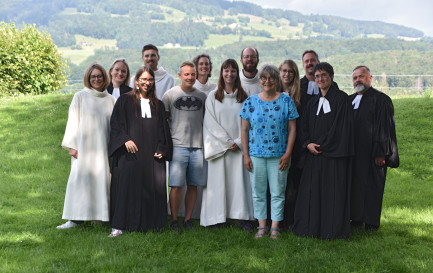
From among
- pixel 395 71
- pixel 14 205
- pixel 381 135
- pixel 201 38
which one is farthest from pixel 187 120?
pixel 201 38

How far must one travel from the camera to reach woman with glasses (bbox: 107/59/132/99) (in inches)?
279

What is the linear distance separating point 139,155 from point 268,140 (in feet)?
5.54

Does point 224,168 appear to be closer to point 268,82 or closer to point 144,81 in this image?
point 268,82

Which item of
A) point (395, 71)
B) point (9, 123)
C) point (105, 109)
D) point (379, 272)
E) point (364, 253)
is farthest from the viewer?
point (395, 71)

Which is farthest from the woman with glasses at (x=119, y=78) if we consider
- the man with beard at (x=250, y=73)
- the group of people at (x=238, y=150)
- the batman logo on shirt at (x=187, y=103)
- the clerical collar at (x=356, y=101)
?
the clerical collar at (x=356, y=101)

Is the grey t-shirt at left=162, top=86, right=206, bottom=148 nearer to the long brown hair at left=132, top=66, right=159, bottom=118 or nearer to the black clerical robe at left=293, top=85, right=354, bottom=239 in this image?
the long brown hair at left=132, top=66, right=159, bottom=118

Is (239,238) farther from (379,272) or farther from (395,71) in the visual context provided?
(395,71)

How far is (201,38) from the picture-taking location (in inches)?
5197

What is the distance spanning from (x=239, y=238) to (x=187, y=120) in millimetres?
1701

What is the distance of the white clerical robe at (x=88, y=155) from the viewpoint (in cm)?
660

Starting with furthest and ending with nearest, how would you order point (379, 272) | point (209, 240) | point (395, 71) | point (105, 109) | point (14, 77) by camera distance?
point (395, 71), point (14, 77), point (105, 109), point (209, 240), point (379, 272)

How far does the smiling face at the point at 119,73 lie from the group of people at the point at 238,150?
0.28m

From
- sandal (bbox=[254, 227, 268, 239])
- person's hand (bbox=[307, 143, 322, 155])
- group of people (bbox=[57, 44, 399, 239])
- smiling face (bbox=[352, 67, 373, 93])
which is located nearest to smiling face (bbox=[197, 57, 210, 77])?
group of people (bbox=[57, 44, 399, 239])

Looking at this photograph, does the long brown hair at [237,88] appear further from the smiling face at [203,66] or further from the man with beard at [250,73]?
the smiling face at [203,66]
